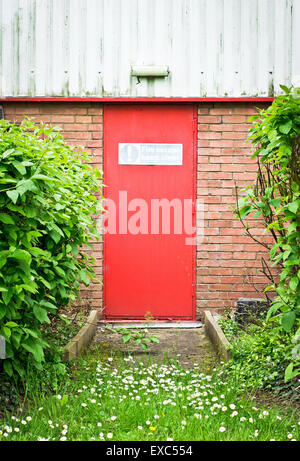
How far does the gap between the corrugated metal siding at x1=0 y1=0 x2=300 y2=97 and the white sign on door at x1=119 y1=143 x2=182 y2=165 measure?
65 cm

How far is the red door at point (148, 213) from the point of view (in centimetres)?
675

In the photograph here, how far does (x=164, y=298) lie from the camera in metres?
6.76

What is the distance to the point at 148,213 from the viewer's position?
A: 6.76 metres

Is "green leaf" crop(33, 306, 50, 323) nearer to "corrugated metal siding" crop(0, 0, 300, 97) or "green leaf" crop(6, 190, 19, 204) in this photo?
"green leaf" crop(6, 190, 19, 204)

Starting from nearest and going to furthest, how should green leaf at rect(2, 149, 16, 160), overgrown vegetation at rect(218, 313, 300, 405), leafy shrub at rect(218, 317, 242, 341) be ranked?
1. green leaf at rect(2, 149, 16, 160)
2. overgrown vegetation at rect(218, 313, 300, 405)
3. leafy shrub at rect(218, 317, 242, 341)

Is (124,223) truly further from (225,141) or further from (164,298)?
(225,141)

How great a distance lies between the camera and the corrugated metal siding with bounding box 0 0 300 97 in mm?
6676

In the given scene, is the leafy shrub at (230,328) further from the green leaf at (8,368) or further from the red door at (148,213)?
the green leaf at (8,368)

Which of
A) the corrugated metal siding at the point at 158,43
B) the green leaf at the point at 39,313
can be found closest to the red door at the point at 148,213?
the corrugated metal siding at the point at 158,43

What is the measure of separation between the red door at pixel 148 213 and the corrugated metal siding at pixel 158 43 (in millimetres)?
391

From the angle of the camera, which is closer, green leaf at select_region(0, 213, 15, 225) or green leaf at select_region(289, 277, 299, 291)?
green leaf at select_region(0, 213, 15, 225)

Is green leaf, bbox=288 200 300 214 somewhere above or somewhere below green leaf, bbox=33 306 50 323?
above

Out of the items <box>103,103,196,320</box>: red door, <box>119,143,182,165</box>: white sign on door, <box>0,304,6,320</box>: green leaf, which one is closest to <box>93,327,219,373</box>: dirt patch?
<box>103,103,196,320</box>: red door
